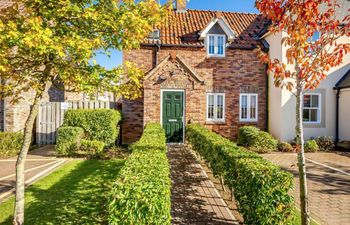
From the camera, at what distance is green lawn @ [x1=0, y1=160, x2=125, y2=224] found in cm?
498

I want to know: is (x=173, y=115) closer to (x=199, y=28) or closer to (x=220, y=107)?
(x=220, y=107)

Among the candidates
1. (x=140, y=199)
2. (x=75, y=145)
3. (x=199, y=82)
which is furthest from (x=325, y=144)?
(x=140, y=199)

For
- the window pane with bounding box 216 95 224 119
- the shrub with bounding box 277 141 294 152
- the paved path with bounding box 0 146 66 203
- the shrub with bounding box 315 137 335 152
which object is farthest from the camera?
the window pane with bounding box 216 95 224 119

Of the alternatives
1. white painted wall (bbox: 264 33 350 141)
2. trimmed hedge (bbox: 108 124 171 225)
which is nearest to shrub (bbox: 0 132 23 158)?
trimmed hedge (bbox: 108 124 171 225)

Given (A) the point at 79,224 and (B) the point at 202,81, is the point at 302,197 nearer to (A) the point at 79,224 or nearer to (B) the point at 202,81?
(A) the point at 79,224

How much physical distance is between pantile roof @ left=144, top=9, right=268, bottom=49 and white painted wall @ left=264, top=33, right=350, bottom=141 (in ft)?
6.82

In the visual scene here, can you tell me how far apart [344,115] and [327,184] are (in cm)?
857

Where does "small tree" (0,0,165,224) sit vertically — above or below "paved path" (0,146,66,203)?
above

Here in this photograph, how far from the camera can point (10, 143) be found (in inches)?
453

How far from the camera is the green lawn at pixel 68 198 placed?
16.3ft

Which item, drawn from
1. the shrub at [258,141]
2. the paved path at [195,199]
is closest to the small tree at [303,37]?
the paved path at [195,199]

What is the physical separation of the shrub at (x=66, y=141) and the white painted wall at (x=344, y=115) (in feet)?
49.9

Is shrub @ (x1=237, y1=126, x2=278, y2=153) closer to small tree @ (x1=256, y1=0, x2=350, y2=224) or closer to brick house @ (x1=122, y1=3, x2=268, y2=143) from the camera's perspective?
brick house @ (x1=122, y1=3, x2=268, y2=143)

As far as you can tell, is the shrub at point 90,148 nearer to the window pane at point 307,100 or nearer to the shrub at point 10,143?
the shrub at point 10,143
